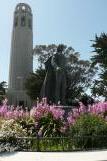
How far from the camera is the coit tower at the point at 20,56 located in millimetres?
79125

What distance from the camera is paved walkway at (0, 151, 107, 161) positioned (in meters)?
11.1

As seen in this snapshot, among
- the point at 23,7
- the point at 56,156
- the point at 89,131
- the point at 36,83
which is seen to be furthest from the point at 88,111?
the point at 23,7

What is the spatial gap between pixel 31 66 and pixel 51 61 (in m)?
60.0

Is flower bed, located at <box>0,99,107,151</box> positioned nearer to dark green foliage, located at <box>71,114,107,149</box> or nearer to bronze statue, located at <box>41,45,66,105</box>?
dark green foliage, located at <box>71,114,107,149</box>

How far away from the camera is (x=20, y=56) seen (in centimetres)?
8012

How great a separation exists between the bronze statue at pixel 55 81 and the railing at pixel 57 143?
8.08 meters

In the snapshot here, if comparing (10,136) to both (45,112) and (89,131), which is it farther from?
(45,112)

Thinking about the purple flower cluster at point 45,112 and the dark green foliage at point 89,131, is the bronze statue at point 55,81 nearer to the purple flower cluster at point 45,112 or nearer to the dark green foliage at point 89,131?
the purple flower cluster at point 45,112

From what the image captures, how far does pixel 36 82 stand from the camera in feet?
194

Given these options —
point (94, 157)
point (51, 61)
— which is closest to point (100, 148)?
point (94, 157)

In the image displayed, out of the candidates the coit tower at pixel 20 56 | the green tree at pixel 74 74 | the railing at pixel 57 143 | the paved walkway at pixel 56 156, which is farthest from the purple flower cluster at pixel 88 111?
the coit tower at pixel 20 56

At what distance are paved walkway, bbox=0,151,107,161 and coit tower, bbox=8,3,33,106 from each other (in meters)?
66.2

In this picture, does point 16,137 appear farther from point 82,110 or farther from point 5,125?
point 82,110

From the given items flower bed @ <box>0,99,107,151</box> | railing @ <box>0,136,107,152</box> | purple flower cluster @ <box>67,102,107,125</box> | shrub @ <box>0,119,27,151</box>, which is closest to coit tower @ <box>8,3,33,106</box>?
purple flower cluster @ <box>67,102,107,125</box>
